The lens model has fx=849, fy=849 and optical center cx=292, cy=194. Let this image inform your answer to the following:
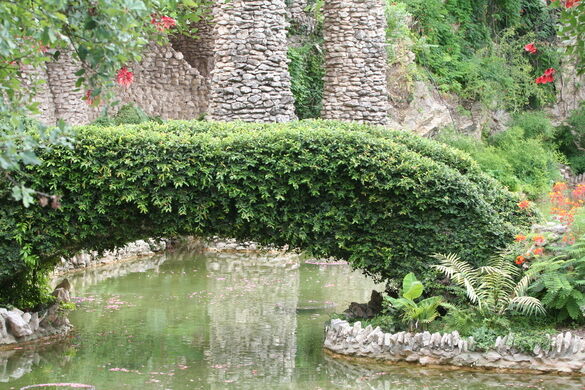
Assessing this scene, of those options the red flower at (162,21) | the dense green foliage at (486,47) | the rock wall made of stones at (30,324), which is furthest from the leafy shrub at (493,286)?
the dense green foliage at (486,47)

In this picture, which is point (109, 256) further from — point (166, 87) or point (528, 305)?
point (528, 305)

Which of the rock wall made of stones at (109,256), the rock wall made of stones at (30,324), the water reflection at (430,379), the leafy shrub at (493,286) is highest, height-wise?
the leafy shrub at (493,286)

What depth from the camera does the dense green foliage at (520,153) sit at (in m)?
25.7

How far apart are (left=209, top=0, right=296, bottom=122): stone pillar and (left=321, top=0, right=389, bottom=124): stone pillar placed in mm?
2779

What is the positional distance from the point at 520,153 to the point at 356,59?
7.30 m

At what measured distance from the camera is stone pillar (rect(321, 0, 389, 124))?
22.5 meters

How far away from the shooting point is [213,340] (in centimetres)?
1209

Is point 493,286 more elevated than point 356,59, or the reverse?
point 356,59

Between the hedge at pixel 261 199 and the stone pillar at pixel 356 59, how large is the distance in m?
11.3

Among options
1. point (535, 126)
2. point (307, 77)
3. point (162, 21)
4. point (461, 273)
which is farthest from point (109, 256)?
point (535, 126)

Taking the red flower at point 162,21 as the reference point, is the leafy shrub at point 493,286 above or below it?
below

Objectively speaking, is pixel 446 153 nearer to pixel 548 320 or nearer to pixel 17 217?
pixel 548 320

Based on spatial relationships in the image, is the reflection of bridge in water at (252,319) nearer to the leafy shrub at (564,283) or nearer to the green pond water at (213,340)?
the green pond water at (213,340)

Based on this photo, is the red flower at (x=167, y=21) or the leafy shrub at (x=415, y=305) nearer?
the red flower at (x=167, y=21)
